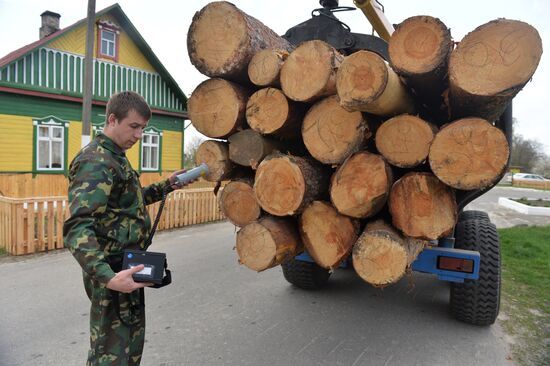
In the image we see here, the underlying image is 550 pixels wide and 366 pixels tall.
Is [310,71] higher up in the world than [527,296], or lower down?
higher up

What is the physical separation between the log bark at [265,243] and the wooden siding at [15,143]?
11.7m

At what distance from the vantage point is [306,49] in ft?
8.57

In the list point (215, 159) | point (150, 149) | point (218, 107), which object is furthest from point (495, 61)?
point (150, 149)

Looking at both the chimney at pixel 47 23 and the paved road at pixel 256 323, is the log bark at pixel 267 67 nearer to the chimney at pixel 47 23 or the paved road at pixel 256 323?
the paved road at pixel 256 323

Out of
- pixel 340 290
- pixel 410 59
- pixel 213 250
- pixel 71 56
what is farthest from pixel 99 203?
pixel 71 56

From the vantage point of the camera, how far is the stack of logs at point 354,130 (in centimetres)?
219

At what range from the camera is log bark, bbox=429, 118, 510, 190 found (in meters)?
2.18

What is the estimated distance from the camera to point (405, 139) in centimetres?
243

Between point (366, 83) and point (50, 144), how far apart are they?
12971 mm

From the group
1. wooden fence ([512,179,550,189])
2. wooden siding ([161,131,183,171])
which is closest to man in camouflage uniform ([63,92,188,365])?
wooden siding ([161,131,183,171])

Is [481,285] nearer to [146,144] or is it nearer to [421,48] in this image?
[421,48]

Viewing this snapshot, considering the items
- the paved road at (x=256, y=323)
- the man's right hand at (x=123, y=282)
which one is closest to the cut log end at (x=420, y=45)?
the paved road at (x=256, y=323)

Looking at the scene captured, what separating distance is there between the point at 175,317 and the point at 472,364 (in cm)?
268

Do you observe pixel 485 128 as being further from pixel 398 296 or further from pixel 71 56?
pixel 71 56
